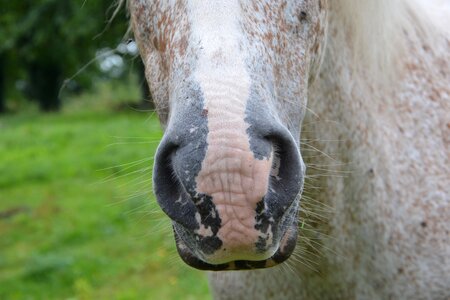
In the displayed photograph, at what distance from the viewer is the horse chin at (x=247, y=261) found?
1915mm

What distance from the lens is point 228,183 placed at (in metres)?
1.74

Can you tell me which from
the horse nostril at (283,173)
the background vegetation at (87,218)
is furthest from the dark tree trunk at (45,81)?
the horse nostril at (283,173)

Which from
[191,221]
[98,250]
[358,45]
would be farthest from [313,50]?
[98,250]

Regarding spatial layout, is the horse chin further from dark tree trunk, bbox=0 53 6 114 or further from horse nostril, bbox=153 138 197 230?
dark tree trunk, bbox=0 53 6 114

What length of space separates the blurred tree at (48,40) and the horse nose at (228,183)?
13.7m

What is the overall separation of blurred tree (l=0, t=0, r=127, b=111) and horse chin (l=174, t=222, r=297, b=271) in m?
13.6

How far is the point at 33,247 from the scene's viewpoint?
23.5 ft

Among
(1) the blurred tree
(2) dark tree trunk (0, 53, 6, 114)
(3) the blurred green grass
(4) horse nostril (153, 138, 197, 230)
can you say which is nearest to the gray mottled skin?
(4) horse nostril (153, 138, 197, 230)

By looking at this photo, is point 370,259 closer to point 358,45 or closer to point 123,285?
point 358,45

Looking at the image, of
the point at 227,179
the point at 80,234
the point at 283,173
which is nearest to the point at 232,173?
the point at 227,179

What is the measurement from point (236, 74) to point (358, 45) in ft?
2.89

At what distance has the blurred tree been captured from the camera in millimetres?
21394

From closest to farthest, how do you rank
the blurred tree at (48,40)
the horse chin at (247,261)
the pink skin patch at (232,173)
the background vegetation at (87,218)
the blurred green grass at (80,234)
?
the pink skin patch at (232,173) → the horse chin at (247,261) → the background vegetation at (87,218) → the blurred green grass at (80,234) → the blurred tree at (48,40)

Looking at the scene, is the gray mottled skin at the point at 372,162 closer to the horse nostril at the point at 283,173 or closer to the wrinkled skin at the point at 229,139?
the wrinkled skin at the point at 229,139
